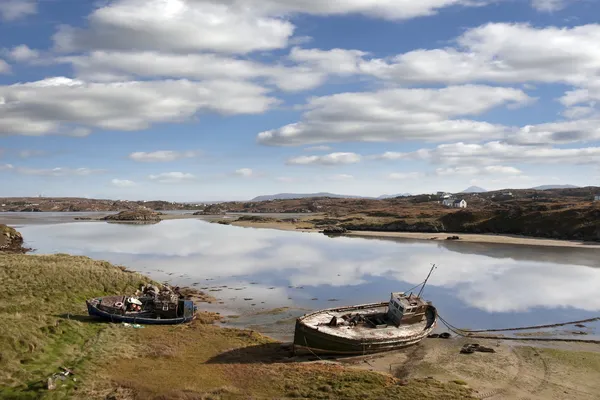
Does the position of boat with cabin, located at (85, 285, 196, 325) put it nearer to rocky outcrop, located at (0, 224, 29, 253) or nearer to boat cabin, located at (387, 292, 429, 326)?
boat cabin, located at (387, 292, 429, 326)

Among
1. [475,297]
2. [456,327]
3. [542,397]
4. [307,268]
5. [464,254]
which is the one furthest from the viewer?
[464,254]

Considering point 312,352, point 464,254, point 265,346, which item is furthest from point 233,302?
point 464,254

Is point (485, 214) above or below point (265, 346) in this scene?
above

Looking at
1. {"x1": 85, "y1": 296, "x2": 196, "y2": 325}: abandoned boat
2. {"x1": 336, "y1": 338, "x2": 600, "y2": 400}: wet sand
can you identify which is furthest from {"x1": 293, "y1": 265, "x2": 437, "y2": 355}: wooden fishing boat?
{"x1": 85, "y1": 296, "x2": 196, "y2": 325}: abandoned boat

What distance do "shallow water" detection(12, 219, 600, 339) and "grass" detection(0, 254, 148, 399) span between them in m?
10.1

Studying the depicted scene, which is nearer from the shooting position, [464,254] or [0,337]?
[0,337]

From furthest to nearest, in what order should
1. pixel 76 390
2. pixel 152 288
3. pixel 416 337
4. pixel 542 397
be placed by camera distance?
pixel 152 288 → pixel 416 337 → pixel 542 397 → pixel 76 390

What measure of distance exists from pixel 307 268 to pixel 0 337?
3902 cm

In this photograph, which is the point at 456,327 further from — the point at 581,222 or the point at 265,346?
the point at 581,222

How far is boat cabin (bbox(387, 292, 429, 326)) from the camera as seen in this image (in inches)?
1163

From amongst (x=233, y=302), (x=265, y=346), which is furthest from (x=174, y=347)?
(x=233, y=302)

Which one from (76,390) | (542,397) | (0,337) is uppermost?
(0,337)

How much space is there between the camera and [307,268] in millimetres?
56344

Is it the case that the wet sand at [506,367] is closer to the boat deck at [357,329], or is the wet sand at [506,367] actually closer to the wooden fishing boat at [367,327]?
the wooden fishing boat at [367,327]
